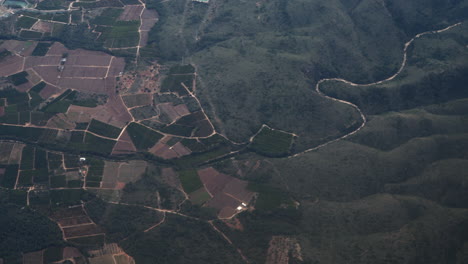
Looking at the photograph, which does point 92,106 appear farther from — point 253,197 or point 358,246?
point 358,246

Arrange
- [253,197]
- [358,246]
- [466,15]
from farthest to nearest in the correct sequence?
[466,15] → [253,197] → [358,246]

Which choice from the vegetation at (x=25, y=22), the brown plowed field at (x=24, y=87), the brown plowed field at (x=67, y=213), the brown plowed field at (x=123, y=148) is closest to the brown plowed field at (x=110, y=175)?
the brown plowed field at (x=123, y=148)

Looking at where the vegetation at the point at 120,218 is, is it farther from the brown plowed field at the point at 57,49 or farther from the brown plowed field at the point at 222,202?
the brown plowed field at the point at 57,49

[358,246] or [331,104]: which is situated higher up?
[331,104]

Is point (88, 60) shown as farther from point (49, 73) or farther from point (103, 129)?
point (103, 129)

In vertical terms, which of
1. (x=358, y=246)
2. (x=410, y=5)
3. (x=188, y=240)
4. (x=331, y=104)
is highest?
(x=410, y=5)

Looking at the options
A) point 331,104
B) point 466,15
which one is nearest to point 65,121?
point 331,104

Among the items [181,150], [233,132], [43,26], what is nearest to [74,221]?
[181,150]

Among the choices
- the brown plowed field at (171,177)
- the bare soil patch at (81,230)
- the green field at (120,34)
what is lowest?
the bare soil patch at (81,230)
